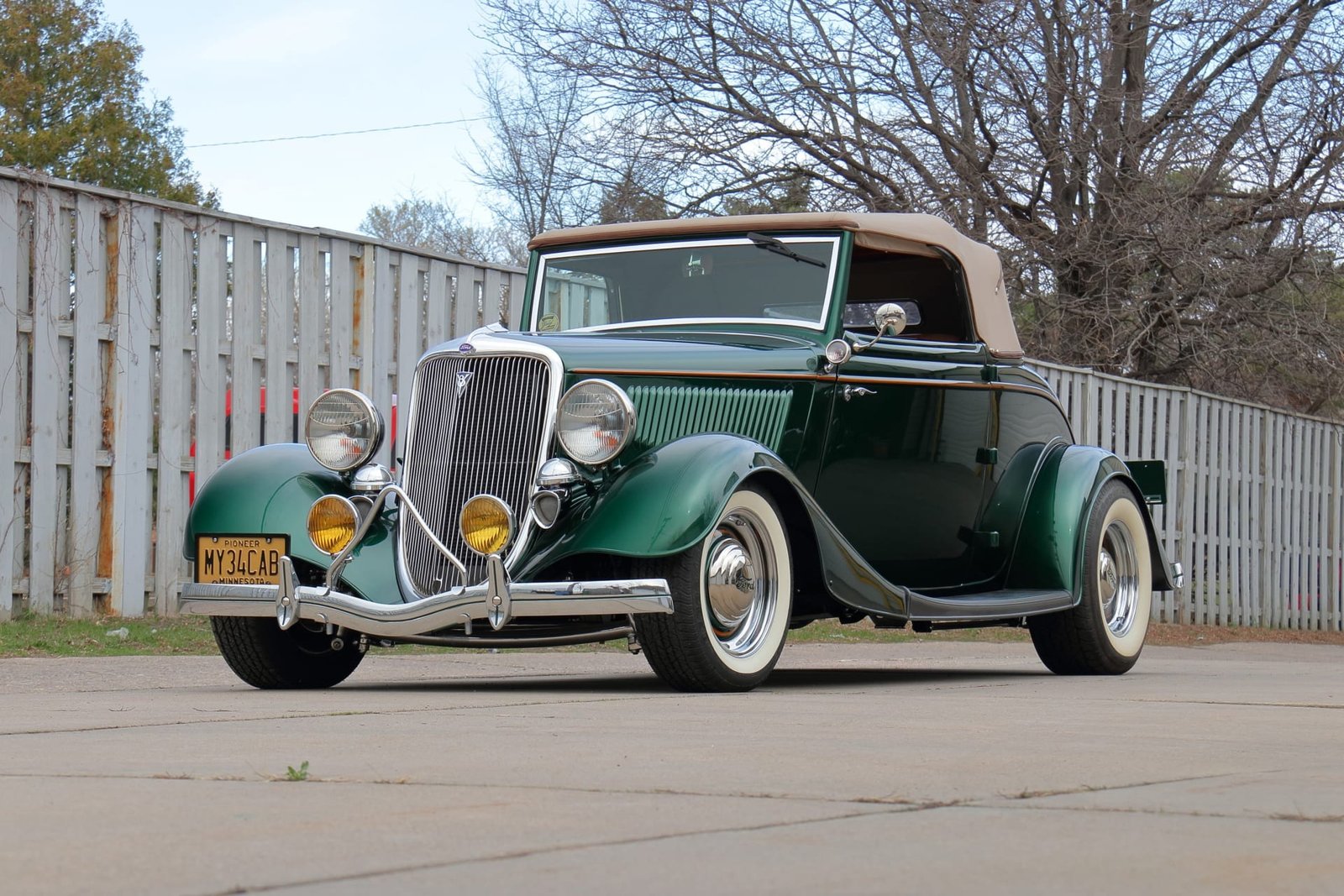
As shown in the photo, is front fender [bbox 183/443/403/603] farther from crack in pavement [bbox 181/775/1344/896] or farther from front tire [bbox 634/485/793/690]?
crack in pavement [bbox 181/775/1344/896]

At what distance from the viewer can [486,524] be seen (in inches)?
244

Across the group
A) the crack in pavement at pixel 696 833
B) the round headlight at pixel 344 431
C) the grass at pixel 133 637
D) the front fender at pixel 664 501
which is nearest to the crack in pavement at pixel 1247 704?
the front fender at pixel 664 501

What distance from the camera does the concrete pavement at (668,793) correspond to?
2.53 m

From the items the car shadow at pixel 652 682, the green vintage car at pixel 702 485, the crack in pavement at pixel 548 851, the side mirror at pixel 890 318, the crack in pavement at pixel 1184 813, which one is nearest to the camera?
the crack in pavement at pixel 548 851

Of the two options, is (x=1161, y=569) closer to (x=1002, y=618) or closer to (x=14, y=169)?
(x=1002, y=618)

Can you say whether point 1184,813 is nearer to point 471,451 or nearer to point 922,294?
point 471,451

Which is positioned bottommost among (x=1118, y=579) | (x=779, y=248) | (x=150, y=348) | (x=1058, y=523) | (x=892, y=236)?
(x=1118, y=579)

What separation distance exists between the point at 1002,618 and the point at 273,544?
3166 millimetres

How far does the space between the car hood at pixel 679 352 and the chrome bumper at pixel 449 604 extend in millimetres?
949

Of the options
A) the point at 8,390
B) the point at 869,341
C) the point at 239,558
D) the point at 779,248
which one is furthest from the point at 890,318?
the point at 8,390

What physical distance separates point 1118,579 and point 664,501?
360 cm

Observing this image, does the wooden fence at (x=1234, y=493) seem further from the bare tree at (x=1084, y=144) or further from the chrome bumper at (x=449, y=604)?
the chrome bumper at (x=449, y=604)

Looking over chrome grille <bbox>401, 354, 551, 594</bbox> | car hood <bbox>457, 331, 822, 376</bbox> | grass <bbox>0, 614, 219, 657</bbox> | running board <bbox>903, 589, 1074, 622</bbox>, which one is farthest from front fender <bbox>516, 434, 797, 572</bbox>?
grass <bbox>0, 614, 219, 657</bbox>

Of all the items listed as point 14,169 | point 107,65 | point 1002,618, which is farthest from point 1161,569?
point 107,65
